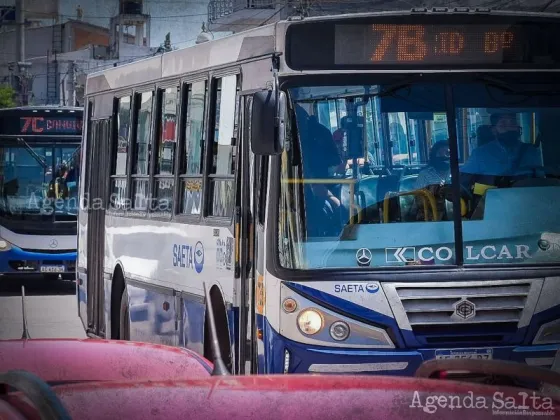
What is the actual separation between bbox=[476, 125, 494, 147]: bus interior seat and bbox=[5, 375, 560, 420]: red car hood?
4.21m

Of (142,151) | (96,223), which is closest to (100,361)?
(142,151)

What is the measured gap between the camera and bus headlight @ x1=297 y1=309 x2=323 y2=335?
299 inches

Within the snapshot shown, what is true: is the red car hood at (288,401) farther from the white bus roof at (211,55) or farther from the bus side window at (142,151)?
the bus side window at (142,151)

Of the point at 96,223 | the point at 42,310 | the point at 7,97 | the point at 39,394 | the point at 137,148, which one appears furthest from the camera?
the point at 7,97

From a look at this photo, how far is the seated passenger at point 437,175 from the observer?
765cm

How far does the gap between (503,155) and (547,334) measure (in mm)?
1136

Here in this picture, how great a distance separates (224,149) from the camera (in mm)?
9031

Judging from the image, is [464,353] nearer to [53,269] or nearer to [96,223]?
[96,223]

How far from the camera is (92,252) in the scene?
43.4 ft

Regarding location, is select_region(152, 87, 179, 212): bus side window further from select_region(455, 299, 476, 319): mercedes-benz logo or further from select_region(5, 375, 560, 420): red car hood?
select_region(5, 375, 560, 420): red car hood

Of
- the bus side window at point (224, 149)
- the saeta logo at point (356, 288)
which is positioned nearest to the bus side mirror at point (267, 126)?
the saeta logo at point (356, 288)

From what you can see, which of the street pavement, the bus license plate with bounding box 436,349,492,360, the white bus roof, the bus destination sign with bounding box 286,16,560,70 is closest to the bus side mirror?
the bus destination sign with bounding box 286,16,560,70

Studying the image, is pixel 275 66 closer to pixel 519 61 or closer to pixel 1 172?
pixel 519 61

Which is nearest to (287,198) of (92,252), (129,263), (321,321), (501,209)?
(321,321)
